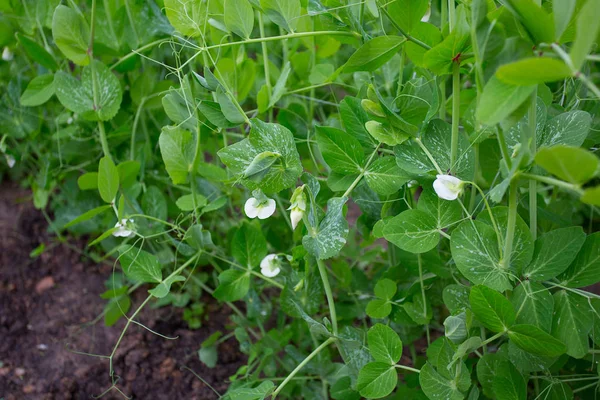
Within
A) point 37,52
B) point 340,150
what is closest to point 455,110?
point 340,150

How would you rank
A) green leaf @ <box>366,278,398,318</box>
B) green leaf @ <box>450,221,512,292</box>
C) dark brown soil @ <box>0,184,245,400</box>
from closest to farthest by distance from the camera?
1. green leaf @ <box>450,221,512,292</box>
2. green leaf @ <box>366,278,398,318</box>
3. dark brown soil @ <box>0,184,245,400</box>

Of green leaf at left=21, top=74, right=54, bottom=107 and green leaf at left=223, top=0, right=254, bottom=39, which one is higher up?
green leaf at left=223, top=0, right=254, bottom=39

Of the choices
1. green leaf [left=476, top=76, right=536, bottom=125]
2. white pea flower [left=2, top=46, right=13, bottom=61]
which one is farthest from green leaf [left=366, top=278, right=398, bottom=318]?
white pea flower [left=2, top=46, right=13, bottom=61]

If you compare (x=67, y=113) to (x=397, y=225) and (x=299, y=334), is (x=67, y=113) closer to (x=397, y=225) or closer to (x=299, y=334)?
(x=299, y=334)

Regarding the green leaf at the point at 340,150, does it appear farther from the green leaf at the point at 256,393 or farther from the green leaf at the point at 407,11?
the green leaf at the point at 256,393

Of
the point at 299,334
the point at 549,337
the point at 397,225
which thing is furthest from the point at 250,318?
the point at 549,337

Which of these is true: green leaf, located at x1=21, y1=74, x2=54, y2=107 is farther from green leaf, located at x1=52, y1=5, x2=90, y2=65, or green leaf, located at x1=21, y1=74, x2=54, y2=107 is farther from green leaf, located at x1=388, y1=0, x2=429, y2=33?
green leaf, located at x1=388, y1=0, x2=429, y2=33
